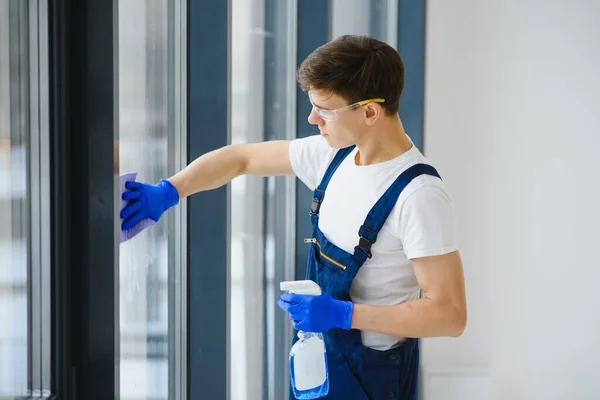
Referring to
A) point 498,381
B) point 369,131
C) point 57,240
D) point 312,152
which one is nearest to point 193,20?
point 312,152

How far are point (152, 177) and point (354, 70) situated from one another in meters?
0.68

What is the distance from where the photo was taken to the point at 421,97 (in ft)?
8.07

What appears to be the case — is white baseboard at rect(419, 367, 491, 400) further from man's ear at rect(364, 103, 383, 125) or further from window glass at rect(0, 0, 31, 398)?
window glass at rect(0, 0, 31, 398)

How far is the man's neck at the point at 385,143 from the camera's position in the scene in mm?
1618

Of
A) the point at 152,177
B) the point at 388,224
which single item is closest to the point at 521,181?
the point at 388,224

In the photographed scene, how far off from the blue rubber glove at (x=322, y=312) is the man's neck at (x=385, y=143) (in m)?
0.36

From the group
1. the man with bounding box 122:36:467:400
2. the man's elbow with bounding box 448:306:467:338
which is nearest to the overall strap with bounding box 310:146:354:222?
the man with bounding box 122:36:467:400

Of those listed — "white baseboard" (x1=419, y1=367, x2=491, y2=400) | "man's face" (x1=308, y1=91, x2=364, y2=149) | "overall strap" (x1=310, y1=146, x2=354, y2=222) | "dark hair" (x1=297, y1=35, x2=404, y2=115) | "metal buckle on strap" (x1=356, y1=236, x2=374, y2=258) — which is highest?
"dark hair" (x1=297, y1=35, x2=404, y2=115)

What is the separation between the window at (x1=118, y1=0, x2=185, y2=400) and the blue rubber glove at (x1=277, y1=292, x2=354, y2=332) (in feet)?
1.49

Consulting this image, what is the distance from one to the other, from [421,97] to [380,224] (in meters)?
1.03

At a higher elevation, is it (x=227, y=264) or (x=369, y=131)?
(x=369, y=131)

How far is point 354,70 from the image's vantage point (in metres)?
1.54

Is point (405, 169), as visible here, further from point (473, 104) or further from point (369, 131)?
point (473, 104)

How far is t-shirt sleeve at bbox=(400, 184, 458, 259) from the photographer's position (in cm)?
148
